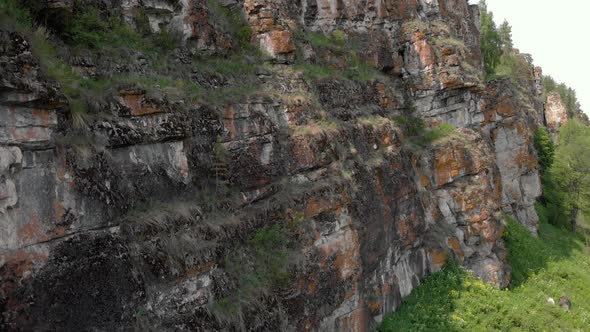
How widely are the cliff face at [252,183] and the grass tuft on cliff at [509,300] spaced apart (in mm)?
691

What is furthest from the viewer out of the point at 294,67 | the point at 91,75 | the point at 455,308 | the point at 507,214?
the point at 507,214

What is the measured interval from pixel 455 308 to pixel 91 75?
42.0ft

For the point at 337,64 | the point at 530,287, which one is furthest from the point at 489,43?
the point at 337,64

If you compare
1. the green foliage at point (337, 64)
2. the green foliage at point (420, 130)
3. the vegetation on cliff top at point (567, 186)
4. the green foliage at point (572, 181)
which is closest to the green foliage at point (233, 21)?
the green foliage at point (337, 64)

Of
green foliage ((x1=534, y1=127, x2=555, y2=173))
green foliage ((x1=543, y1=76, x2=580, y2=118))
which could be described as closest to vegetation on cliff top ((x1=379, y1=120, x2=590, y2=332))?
green foliage ((x1=534, y1=127, x2=555, y2=173))

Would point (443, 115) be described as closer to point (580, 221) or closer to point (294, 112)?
point (294, 112)

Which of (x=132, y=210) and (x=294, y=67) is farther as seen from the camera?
(x=294, y=67)

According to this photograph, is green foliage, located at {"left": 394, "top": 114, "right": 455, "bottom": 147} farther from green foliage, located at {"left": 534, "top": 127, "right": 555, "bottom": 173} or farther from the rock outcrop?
the rock outcrop

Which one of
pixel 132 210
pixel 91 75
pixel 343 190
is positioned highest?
pixel 91 75

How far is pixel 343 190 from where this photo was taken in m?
12.0

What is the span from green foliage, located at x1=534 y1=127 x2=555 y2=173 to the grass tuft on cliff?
1303 cm

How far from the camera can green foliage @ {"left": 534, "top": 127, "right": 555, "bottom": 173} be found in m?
32.8

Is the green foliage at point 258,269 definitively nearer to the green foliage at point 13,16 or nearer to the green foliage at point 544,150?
the green foliage at point 13,16

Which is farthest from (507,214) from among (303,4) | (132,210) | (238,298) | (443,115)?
(132,210)
